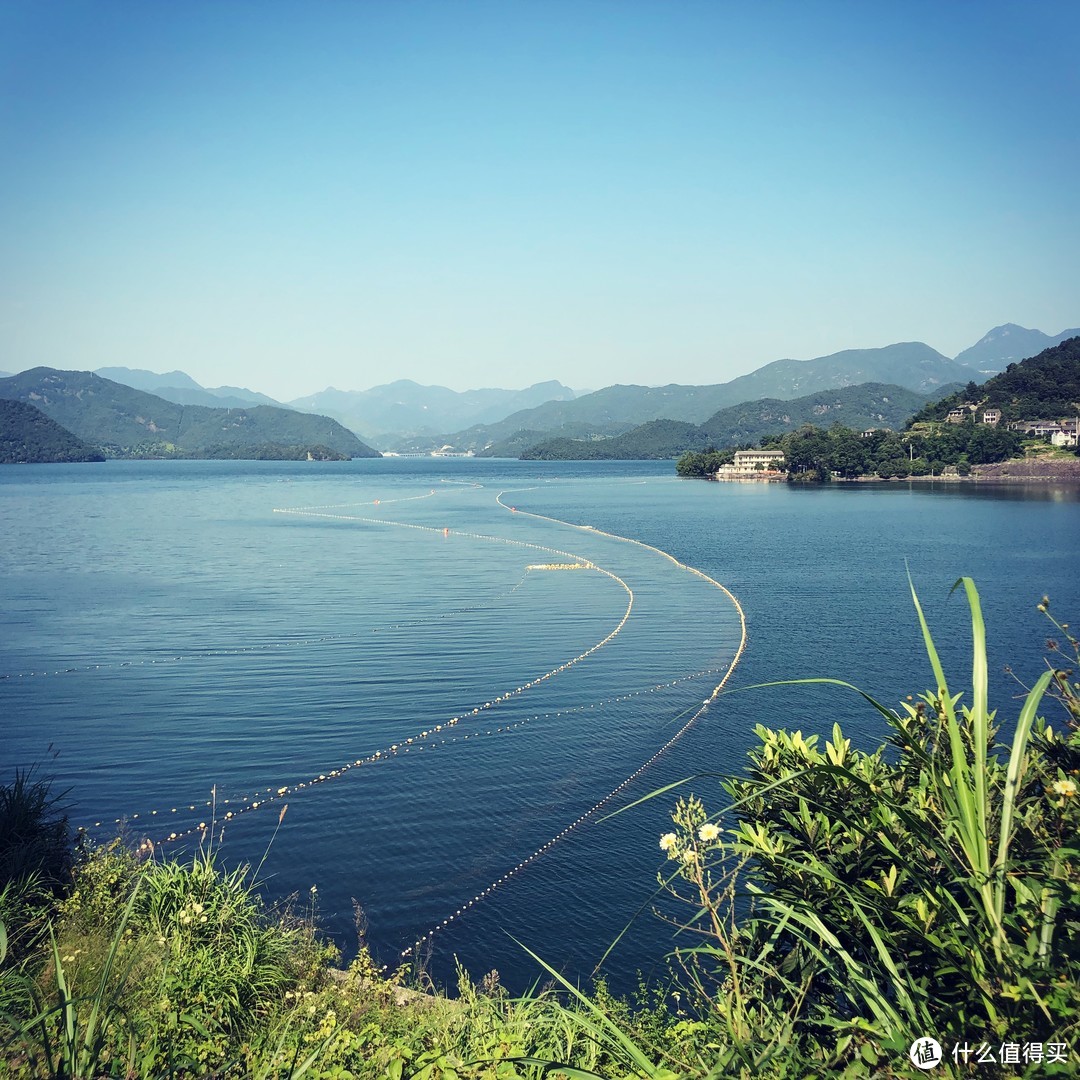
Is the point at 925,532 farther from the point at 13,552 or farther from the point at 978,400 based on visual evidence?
the point at 978,400

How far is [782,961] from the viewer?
561 centimetres

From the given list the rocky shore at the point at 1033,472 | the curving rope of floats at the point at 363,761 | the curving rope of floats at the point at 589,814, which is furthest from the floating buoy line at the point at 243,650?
the rocky shore at the point at 1033,472

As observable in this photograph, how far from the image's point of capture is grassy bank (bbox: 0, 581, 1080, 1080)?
12.5 ft

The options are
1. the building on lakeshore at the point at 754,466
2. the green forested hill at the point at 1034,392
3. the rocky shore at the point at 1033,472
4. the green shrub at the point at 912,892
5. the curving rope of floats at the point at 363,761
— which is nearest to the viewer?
the green shrub at the point at 912,892

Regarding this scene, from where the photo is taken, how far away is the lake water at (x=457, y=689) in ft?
44.0

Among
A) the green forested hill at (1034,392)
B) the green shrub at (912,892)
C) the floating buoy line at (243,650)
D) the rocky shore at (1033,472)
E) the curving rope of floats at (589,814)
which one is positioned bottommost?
the curving rope of floats at (589,814)

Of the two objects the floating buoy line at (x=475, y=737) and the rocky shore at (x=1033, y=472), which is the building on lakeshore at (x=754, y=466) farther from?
the floating buoy line at (x=475, y=737)

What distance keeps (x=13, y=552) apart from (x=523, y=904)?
157 feet

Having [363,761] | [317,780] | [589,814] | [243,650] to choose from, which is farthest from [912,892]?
[243,650]

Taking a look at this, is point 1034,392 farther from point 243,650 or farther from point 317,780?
point 317,780

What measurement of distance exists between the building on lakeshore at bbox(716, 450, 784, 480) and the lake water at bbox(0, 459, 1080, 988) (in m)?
85.4

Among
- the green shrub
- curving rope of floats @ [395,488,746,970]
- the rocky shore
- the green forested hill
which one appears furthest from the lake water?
the green forested hill

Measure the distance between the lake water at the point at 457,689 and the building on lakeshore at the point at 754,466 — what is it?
85.4 metres

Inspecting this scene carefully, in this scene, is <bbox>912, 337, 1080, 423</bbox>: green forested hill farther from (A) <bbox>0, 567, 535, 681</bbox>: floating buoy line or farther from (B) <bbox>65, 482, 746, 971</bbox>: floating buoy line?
(A) <bbox>0, 567, 535, 681</bbox>: floating buoy line
